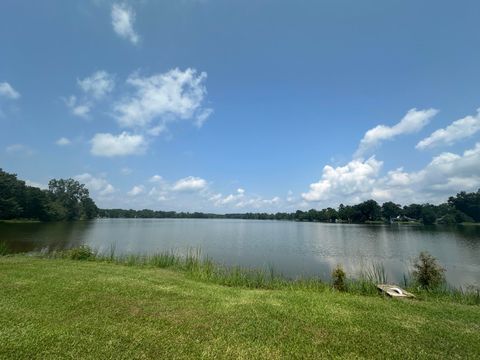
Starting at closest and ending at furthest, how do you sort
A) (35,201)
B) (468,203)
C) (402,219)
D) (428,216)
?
(35,201) → (468,203) → (428,216) → (402,219)

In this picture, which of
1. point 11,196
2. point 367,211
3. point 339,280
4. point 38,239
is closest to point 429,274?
point 339,280

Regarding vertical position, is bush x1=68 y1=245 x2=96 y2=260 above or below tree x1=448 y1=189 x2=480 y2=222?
below

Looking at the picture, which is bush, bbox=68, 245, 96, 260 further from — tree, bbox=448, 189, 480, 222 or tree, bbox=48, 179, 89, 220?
tree, bbox=448, 189, 480, 222

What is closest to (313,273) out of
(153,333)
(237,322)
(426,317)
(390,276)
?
(390,276)

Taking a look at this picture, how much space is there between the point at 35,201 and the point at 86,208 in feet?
111

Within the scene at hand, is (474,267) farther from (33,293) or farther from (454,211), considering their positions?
(454,211)

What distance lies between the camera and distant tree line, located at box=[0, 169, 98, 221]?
69.4m

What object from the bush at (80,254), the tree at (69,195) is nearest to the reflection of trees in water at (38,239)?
the bush at (80,254)

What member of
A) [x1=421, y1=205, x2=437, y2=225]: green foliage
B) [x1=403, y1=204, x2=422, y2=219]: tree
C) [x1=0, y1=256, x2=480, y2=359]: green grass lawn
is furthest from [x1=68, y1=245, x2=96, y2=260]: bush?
[x1=403, y1=204, x2=422, y2=219]: tree

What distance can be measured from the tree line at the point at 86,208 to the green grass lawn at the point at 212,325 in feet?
255

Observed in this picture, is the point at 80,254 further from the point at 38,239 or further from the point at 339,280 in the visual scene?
the point at 38,239

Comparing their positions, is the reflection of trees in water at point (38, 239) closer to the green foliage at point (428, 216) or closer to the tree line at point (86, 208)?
the tree line at point (86, 208)

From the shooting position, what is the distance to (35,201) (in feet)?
255

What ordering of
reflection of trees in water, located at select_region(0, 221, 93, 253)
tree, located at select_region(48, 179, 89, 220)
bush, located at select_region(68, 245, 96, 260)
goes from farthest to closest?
tree, located at select_region(48, 179, 89, 220)
reflection of trees in water, located at select_region(0, 221, 93, 253)
bush, located at select_region(68, 245, 96, 260)
